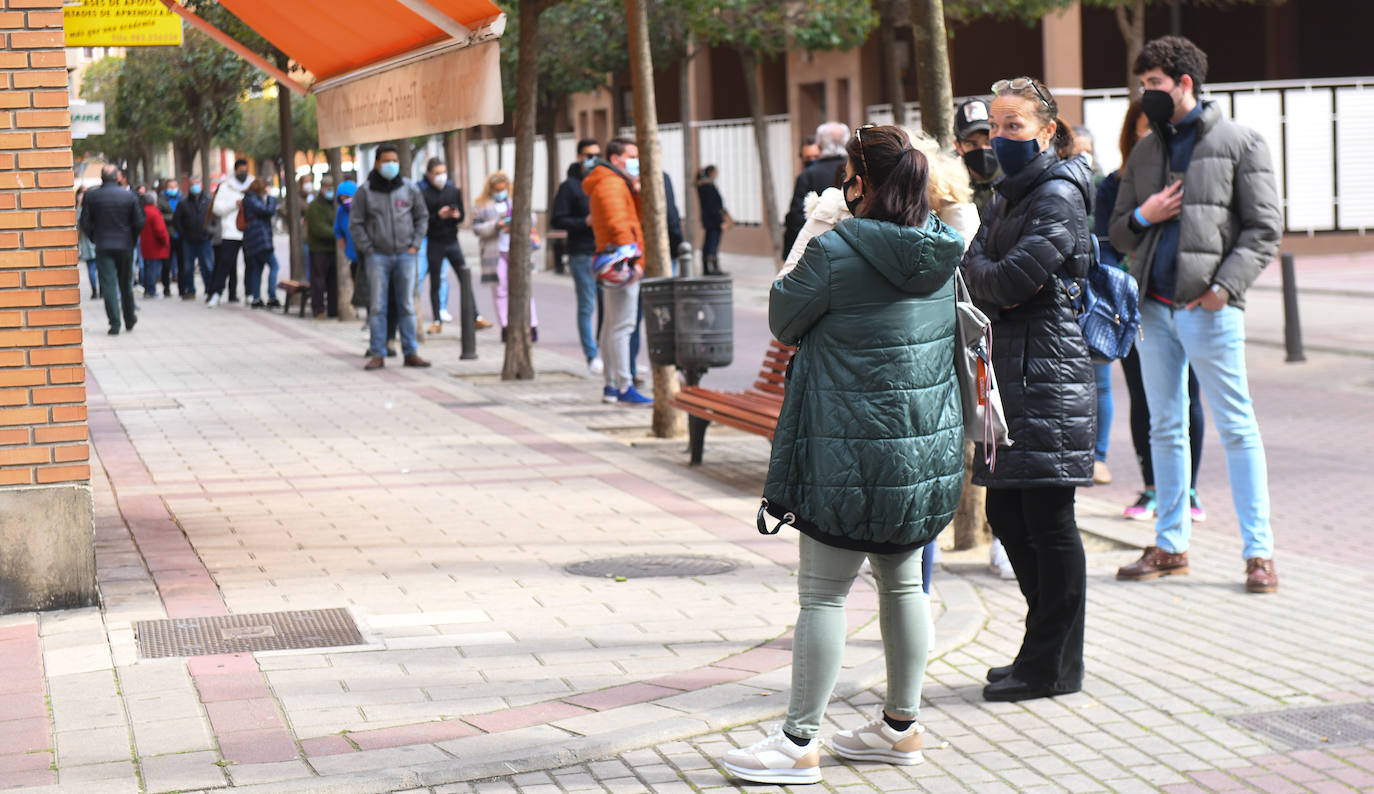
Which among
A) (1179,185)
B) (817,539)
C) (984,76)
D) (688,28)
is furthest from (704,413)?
(984,76)

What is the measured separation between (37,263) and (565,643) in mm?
2379

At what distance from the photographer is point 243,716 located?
5.05 metres

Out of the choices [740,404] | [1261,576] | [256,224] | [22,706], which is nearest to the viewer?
[22,706]

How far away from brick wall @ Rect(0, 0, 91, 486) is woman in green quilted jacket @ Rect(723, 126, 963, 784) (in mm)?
3068

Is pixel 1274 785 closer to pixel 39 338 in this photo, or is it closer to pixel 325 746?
pixel 325 746

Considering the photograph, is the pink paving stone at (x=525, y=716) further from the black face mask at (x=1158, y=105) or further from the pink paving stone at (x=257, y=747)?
the black face mask at (x=1158, y=105)

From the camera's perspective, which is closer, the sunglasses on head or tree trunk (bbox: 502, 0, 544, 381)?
the sunglasses on head

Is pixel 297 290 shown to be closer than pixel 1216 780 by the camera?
No

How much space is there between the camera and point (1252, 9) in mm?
38406

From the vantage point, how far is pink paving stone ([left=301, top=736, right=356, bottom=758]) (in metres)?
4.71

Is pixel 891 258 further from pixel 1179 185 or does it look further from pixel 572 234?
pixel 572 234

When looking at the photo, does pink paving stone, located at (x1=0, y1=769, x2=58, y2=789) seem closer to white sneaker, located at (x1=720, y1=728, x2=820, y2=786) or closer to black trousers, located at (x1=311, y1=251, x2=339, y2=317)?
white sneaker, located at (x1=720, y1=728, x2=820, y2=786)

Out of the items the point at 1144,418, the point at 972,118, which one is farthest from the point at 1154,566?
the point at 972,118

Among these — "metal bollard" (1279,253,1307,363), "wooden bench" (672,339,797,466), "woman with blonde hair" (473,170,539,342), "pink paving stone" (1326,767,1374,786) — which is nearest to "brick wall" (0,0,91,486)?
"wooden bench" (672,339,797,466)
